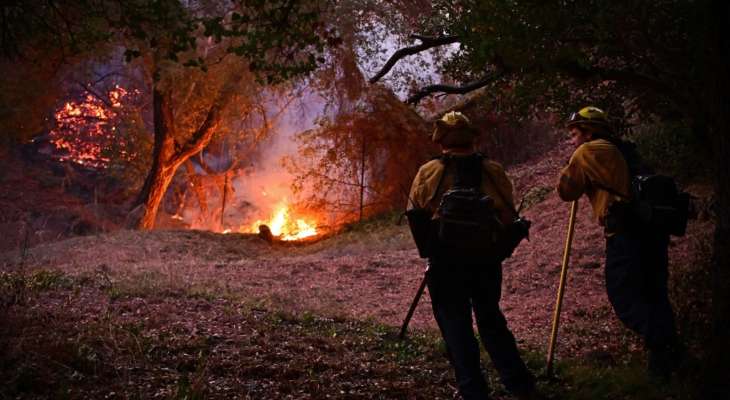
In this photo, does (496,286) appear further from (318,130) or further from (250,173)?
(250,173)

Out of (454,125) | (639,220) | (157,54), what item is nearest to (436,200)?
(454,125)

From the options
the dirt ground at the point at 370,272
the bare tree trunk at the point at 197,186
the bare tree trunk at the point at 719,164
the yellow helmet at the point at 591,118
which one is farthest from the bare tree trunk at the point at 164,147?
the bare tree trunk at the point at 719,164

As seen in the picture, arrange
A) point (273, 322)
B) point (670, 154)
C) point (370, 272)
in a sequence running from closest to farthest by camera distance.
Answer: point (273, 322) → point (370, 272) → point (670, 154)

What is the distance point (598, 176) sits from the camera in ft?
15.7

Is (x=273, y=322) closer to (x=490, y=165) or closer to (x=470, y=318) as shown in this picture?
(x=470, y=318)

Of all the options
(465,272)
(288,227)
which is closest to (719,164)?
(465,272)

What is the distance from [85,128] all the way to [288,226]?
1161 cm

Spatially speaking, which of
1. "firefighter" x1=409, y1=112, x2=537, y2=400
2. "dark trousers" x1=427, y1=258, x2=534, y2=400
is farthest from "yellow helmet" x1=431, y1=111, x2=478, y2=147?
"dark trousers" x1=427, y1=258, x2=534, y2=400

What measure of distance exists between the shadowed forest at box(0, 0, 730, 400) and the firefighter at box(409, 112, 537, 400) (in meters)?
0.24

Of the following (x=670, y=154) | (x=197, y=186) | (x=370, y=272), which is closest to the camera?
(x=370, y=272)

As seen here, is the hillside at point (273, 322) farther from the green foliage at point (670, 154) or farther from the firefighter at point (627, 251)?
the green foliage at point (670, 154)

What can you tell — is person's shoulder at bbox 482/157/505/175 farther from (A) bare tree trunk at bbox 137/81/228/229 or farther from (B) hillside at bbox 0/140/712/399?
(A) bare tree trunk at bbox 137/81/228/229

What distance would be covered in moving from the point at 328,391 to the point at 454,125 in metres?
2.04

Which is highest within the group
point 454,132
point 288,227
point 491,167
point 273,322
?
point 288,227
